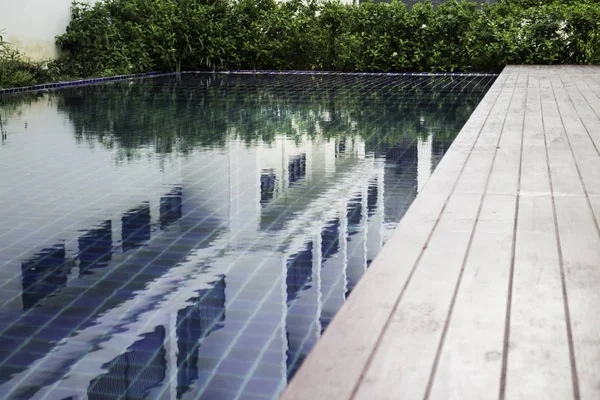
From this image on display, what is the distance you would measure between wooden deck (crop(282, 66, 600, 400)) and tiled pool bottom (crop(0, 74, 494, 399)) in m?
0.30

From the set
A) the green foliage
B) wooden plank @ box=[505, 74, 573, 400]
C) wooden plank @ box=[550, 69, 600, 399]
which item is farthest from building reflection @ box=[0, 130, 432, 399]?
the green foliage

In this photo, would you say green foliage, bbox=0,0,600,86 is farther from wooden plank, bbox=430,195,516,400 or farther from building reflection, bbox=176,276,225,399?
wooden plank, bbox=430,195,516,400

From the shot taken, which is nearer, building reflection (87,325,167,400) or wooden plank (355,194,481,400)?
wooden plank (355,194,481,400)

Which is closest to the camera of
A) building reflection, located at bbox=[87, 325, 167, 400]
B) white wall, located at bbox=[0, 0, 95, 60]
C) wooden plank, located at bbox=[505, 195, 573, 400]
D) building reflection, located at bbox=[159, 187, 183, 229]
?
wooden plank, located at bbox=[505, 195, 573, 400]

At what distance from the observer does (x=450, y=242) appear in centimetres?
359

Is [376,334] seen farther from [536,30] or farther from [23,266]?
[536,30]

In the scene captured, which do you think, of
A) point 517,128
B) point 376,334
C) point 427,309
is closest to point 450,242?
point 427,309

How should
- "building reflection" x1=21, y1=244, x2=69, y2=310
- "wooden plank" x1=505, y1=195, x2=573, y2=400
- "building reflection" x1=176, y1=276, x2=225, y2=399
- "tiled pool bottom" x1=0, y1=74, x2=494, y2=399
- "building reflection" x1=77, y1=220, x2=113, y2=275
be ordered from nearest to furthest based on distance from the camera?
"wooden plank" x1=505, y1=195, x2=573, y2=400 → "building reflection" x1=176, y1=276, x2=225, y2=399 → "tiled pool bottom" x1=0, y1=74, x2=494, y2=399 → "building reflection" x1=21, y1=244, x2=69, y2=310 → "building reflection" x1=77, y1=220, x2=113, y2=275

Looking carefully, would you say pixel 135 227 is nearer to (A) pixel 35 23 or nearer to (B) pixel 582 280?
(B) pixel 582 280

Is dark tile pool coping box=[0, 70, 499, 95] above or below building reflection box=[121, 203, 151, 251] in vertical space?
above

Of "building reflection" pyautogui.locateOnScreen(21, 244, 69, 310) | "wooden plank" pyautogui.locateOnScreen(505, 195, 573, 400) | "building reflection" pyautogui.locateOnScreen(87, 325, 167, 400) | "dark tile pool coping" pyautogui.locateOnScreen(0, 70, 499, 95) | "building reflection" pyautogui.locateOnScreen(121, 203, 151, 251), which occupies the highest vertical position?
"dark tile pool coping" pyautogui.locateOnScreen(0, 70, 499, 95)

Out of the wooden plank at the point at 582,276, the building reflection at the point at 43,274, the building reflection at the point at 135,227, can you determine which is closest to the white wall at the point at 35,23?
the building reflection at the point at 135,227

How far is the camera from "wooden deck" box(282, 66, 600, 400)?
7.30 feet

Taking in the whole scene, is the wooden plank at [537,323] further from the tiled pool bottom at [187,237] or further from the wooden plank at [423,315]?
the tiled pool bottom at [187,237]
